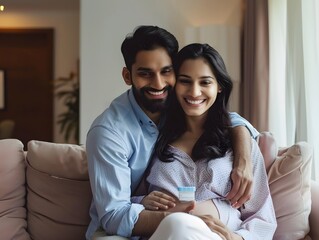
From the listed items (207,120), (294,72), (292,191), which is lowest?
(292,191)

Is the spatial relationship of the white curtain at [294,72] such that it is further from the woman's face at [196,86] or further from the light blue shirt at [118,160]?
the light blue shirt at [118,160]

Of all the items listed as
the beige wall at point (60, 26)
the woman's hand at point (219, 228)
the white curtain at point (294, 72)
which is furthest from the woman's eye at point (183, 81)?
the beige wall at point (60, 26)

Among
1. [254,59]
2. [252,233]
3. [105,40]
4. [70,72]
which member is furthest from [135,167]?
[70,72]

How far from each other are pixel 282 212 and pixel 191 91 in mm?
633

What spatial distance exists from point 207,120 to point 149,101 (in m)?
0.29

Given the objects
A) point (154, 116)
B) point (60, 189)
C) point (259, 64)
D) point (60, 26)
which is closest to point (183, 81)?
point (154, 116)

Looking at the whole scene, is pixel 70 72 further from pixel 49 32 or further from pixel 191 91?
pixel 191 91

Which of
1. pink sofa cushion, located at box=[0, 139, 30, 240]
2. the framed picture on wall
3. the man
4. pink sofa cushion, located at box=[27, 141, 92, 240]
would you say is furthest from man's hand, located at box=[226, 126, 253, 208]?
the framed picture on wall

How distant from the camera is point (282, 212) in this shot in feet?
6.77

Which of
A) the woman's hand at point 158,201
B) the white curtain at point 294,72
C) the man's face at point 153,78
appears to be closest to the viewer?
the woman's hand at point 158,201

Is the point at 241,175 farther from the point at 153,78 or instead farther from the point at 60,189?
the point at 60,189

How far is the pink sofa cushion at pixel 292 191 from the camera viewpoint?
2.04 m

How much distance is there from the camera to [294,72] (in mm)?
3115

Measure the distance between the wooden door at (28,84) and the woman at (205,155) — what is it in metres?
4.18
